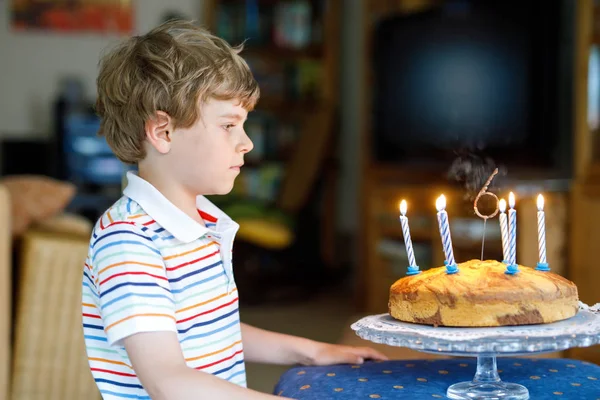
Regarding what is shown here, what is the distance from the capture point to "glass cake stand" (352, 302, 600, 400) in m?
0.81

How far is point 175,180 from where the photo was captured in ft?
3.29

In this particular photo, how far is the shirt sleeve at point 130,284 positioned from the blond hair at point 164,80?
0.15 meters

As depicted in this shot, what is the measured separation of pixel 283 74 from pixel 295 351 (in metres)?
5.15

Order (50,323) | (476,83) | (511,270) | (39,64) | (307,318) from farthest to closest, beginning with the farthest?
1. (39,64)
2. (307,318)
3. (476,83)
4. (50,323)
5. (511,270)

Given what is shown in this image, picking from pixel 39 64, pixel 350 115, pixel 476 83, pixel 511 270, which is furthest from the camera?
pixel 39 64

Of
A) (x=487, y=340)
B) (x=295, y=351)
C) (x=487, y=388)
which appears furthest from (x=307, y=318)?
(x=487, y=340)

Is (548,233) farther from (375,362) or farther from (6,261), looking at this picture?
(375,362)

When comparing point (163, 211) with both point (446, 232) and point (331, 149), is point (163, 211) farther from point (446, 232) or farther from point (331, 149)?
point (331, 149)

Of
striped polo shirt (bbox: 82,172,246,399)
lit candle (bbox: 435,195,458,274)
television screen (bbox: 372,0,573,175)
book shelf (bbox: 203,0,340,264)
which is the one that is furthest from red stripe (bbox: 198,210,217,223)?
book shelf (bbox: 203,0,340,264)

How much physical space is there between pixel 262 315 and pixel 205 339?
371 cm

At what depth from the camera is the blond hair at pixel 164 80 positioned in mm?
965

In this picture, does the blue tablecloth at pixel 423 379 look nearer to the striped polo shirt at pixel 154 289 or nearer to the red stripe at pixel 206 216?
the striped polo shirt at pixel 154 289

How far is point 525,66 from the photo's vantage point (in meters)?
3.64

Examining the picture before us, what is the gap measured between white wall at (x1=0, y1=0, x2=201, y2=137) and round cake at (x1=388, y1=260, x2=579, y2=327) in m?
6.01
